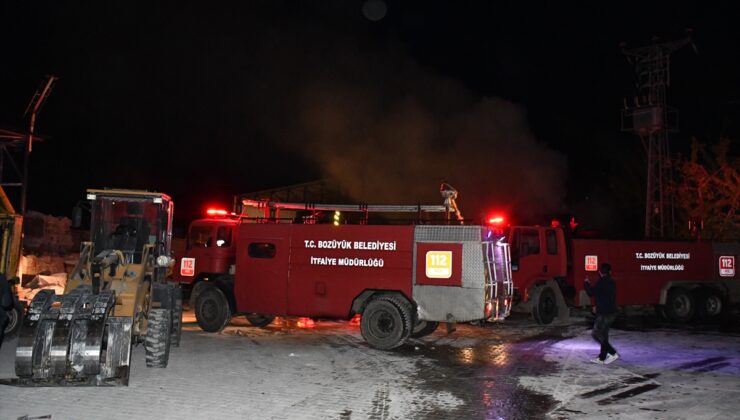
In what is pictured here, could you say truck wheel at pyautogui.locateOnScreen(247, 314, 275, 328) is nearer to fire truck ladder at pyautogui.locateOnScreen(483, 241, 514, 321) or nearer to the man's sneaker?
fire truck ladder at pyautogui.locateOnScreen(483, 241, 514, 321)

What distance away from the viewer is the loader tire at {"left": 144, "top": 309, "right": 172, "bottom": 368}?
25.8ft

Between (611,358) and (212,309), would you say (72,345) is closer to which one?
(212,309)

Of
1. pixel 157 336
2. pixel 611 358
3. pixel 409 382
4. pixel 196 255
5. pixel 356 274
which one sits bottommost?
pixel 409 382

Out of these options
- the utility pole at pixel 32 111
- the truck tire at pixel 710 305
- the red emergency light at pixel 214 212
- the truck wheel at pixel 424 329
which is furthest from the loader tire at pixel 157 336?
the truck tire at pixel 710 305

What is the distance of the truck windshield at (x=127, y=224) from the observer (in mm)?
8867

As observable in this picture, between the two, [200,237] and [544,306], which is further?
[544,306]

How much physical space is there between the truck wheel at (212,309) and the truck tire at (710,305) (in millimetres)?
12744

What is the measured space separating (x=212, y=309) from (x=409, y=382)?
223 inches

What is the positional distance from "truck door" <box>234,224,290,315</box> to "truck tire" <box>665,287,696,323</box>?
10.9m

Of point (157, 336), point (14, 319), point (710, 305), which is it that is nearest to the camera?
point (157, 336)

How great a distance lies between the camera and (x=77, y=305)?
702 centimetres

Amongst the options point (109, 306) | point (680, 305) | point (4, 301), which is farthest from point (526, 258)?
point (4, 301)

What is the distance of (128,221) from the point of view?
8.98 meters

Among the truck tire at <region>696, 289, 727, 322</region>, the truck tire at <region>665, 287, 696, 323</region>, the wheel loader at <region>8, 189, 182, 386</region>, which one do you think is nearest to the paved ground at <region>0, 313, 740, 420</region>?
the wheel loader at <region>8, 189, 182, 386</region>
